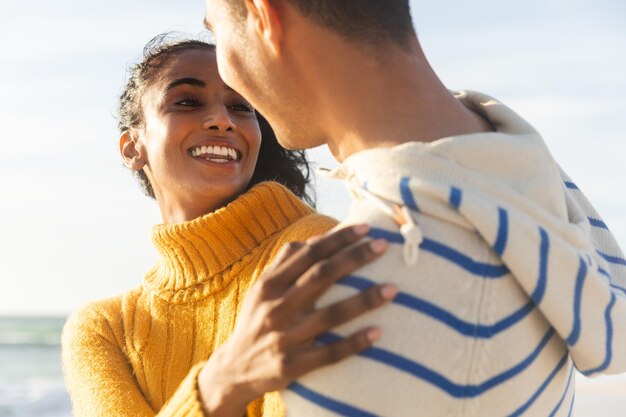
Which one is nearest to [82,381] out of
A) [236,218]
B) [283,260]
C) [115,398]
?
[115,398]

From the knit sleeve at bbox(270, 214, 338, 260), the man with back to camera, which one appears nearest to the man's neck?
the man with back to camera

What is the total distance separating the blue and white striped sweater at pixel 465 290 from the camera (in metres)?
1.24

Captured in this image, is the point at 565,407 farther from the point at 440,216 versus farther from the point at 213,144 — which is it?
the point at 213,144

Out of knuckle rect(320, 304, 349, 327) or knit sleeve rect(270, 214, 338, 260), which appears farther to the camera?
knit sleeve rect(270, 214, 338, 260)

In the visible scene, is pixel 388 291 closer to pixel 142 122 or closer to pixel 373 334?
pixel 373 334

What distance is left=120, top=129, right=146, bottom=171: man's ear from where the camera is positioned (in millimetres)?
2971

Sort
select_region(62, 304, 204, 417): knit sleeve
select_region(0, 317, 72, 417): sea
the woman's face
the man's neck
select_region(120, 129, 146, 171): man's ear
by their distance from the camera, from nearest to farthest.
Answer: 1. the man's neck
2. select_region(62, 304, 204, 417): knit sleeve
3. the woman's face
4. select_region(120, 129, 146, 171): man's ear
5. select_region(0, 317, 72, 417): sea

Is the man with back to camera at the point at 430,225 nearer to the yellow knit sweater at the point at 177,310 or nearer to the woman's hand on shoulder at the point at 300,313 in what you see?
the woman's hand on shoulder at the point at 300,313

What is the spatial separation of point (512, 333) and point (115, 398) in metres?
1.41

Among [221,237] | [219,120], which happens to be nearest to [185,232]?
[221,237]

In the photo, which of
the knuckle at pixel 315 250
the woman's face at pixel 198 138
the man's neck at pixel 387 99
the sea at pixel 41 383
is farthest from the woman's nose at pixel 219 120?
the sea at pixel 41 383

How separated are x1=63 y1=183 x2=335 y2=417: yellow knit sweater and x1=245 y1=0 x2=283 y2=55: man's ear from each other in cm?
106

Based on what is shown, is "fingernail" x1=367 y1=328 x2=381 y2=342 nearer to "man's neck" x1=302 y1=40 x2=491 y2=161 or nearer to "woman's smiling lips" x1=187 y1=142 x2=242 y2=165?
"man's neck" x1=302 y1=40 x2=491 y2=161

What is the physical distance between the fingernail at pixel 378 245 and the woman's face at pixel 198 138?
149 centimetres
